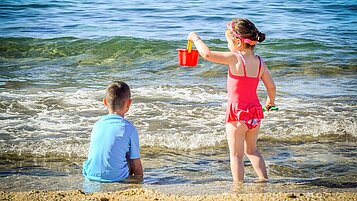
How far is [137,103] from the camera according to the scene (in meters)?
8.09

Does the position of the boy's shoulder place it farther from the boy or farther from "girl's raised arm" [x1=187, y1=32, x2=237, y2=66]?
"girl's raised arm" [x1=187, y1=32, x2=237, y2=66]

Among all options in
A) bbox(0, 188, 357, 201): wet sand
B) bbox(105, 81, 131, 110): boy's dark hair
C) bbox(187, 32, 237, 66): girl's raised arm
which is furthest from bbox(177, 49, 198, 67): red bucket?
bbox(0, 188, 357, 201): wet sand

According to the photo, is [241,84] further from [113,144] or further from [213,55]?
[113,144]

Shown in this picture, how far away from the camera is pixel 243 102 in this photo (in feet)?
15.4

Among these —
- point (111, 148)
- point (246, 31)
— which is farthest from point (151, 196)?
point (246, 31)

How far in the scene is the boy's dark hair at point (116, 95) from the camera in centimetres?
464

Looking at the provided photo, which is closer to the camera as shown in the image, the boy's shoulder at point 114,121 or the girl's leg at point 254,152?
the boy's shoulder at point 114,121

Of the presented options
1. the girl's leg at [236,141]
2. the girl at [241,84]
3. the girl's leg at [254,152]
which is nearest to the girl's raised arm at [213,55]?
the girl at [241,84]

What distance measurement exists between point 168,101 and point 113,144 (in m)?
3.66

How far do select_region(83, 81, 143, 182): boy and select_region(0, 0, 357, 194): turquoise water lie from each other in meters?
0.20

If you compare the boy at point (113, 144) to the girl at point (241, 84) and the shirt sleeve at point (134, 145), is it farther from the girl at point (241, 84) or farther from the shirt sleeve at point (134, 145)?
the girl at point (241, 84)

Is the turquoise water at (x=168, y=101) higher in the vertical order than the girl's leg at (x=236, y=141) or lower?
lower

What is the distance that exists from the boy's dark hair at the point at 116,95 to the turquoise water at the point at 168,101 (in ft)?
2.12

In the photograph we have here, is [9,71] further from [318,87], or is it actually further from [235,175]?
[235,175]
